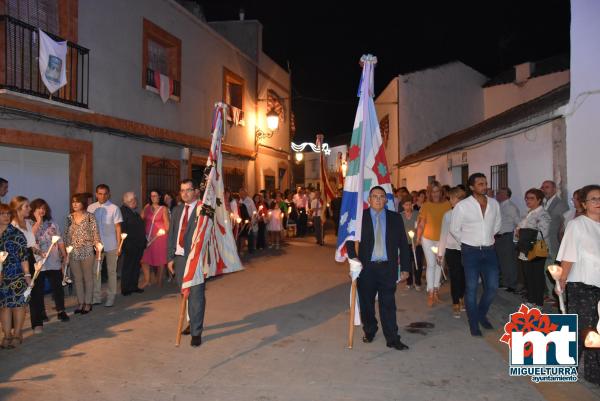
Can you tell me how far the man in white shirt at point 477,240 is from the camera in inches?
247

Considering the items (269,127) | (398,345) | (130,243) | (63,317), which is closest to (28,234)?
(63,317)

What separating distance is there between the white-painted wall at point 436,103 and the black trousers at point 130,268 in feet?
53.1

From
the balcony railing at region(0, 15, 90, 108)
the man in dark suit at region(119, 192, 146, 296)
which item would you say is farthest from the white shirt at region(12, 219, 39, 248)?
the balcony railing at region(0, 15, 90, 108)

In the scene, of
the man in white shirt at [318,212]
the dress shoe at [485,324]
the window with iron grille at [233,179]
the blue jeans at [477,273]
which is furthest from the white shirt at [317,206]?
the blue jeans at [477,273]

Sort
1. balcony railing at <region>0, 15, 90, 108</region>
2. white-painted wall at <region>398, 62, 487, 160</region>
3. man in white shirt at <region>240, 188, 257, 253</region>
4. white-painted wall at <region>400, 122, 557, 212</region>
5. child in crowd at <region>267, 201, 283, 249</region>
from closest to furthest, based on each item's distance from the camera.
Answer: balcony railing at <region>0, 15, 90, 108</region>
white-painted wall at <region>400, 122, 557, 212</region>
man in white shirt at <region>240, 188, 257, 253</region>
child in crowd at <region>267, 201, 283, 249</region>
white-painted wall at <region>398, 62, 487, 160</region>

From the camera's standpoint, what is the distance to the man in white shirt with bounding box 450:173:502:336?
6277 mm

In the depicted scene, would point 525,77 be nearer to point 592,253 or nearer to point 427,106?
point 427,106

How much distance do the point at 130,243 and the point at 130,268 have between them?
452 millimetres

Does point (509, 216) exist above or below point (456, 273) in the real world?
above

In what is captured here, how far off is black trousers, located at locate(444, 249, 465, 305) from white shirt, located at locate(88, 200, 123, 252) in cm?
512

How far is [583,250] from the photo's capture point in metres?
4.71

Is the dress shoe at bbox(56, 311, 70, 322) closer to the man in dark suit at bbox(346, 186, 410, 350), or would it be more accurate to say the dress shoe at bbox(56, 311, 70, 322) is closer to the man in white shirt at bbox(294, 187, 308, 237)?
the man in dark suit at bbox(346, 186, 410, 350)

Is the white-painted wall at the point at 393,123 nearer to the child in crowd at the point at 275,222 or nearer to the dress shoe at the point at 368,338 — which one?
the child in crowd at the point at 275,222

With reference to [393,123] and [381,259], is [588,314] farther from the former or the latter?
[393,123]
